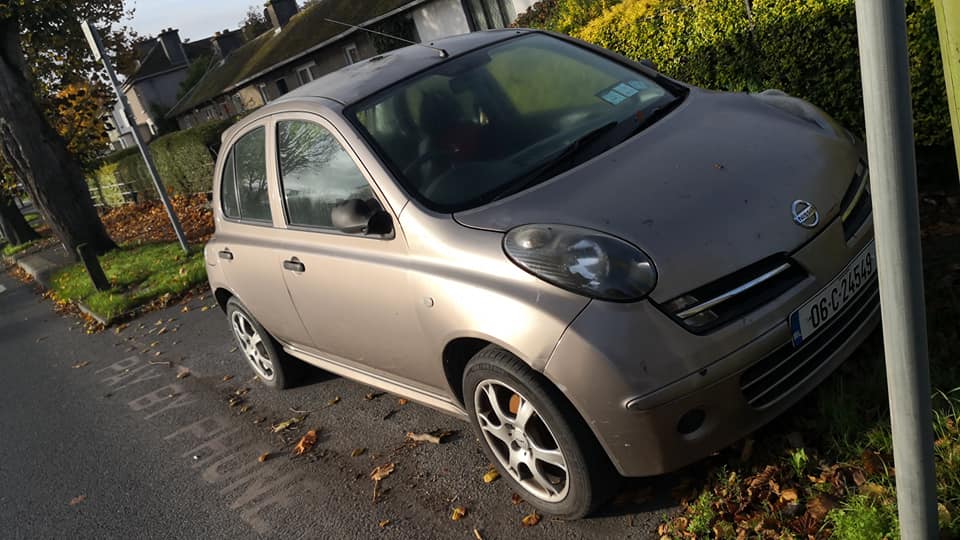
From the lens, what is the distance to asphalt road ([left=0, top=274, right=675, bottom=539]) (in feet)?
11.7

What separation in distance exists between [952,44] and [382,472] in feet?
10.3

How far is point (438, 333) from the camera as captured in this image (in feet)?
10.7

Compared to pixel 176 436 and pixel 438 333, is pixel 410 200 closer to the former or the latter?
pixel 438 333

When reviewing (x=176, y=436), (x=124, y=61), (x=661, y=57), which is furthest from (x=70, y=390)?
(x=124, y=61)

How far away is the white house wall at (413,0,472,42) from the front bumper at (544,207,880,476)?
909 inches

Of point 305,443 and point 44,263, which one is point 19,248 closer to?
point 44,263

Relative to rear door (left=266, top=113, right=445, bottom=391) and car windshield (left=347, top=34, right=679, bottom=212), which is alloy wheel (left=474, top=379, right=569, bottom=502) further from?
car windshield (left=347, top=34, right=679, bottom=212)

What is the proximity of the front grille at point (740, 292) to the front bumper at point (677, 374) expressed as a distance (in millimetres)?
30

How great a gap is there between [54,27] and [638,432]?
23.5 meters

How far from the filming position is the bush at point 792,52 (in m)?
5.01

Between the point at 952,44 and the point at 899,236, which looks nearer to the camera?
the point at 899,236

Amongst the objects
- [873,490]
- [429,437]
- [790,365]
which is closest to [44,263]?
[429,437]

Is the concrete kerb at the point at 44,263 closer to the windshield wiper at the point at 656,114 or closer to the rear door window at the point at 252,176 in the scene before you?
the rear door window at the point at 252,176

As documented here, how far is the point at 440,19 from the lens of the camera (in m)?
25.7
